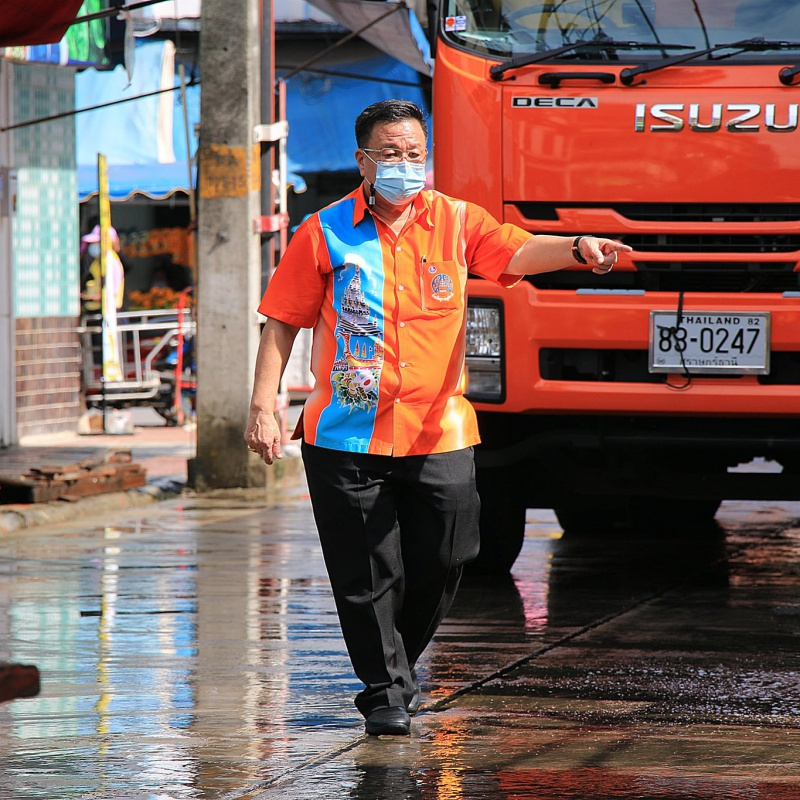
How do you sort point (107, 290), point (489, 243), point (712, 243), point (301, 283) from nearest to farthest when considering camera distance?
point (301, 283) → point (489, 243) → point (712, 243) → point (107, 290)

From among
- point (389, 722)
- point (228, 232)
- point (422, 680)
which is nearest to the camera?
point (389, 722)

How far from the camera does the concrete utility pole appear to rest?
1162 cm

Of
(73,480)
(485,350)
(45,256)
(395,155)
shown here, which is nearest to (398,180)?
(395,155)

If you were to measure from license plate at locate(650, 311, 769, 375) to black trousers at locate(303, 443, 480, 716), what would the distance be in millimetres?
1838

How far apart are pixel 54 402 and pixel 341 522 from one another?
1049 cm

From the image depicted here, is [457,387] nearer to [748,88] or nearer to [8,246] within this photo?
[748,88]

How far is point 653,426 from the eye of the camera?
22.9 feet

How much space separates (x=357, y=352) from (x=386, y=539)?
582mm

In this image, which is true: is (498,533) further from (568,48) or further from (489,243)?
(489,243)

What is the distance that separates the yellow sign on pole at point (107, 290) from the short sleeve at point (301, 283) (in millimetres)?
10734

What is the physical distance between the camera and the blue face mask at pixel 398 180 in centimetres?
496

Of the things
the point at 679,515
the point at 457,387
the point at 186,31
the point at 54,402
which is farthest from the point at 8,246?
the point at 457,387

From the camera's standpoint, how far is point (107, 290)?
15.9 meters

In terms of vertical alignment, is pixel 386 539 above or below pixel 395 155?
below
